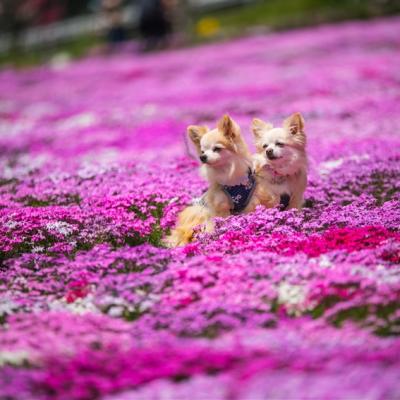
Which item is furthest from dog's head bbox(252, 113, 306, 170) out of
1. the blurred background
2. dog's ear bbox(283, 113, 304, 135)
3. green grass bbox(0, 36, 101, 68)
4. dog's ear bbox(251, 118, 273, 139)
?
green grass bbox(0, 36, 101, 68)

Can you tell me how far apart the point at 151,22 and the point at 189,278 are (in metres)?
22.8

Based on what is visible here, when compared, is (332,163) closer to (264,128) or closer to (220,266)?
(264,128)

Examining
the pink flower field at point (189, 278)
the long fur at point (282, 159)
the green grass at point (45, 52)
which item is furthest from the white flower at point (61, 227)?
the green grass at point (45, 52)

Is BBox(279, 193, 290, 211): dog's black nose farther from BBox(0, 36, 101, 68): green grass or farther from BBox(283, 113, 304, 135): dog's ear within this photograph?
BBox(0, 36, 101, 68): green grass

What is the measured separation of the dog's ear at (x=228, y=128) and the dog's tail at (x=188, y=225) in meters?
0.89

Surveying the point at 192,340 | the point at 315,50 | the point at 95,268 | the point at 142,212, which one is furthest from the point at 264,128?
the point at 315,50

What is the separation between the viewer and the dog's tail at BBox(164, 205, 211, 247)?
22.1 feet

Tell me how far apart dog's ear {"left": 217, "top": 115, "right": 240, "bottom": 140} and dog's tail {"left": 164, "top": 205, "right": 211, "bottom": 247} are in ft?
2.91

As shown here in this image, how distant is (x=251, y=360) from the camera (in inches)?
175

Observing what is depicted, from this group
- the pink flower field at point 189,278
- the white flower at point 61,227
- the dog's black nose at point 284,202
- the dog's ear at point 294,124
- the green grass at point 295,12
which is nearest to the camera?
the pink flower field at point 189,278

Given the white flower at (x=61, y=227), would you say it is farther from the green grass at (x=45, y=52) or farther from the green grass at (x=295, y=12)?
A: the green grass at (x=45, y=52)

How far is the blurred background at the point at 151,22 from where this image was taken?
26.6m

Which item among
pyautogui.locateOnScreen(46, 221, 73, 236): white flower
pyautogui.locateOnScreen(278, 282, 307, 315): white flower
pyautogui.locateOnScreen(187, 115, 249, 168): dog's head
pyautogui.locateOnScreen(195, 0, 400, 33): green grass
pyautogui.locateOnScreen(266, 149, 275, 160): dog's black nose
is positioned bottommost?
pyautogui.locateOnScreen(278, 282, 307, 315): white flower

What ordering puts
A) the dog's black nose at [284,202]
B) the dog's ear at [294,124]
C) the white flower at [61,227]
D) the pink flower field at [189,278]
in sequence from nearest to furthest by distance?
the pink flower field at [189,278], the dog's ear at [294,124], the dog's black nose at [284,202], the white flower at [61,227]
